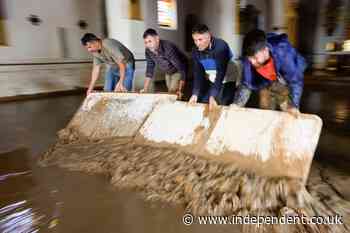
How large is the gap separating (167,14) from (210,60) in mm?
8097

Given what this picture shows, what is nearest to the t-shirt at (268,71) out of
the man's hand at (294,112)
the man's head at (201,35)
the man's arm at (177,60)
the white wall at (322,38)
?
the man's hand at (294,112)

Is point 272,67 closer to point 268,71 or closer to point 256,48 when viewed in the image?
point 268,71

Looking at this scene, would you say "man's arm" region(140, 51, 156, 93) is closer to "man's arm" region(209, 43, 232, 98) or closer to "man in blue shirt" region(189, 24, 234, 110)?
"man in blue shirt" region(189, 24, 234, 110)

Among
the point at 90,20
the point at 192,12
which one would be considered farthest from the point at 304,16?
the point at 90,20

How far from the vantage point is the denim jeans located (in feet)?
11.8

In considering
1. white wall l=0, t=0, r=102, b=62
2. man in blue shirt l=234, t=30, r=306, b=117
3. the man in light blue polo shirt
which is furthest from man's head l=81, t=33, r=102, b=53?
white wall l=0, t=0, r=102, b=62

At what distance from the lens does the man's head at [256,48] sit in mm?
1863

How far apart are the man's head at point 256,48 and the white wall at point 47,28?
611 cm

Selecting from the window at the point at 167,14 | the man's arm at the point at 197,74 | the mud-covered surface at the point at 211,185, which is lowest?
the mud-covered surface at the point at 211,185

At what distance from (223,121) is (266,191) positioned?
64 centimetres

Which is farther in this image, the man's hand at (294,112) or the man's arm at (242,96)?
the man's arm at (242,96)

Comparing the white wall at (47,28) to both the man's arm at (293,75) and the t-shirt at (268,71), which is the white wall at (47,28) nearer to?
the t-shirt at (268,71)

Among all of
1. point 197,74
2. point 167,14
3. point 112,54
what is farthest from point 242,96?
point 167,14

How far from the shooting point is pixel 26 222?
1646 mm
